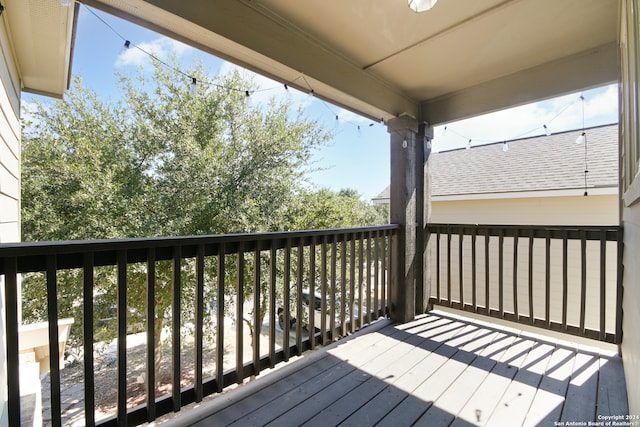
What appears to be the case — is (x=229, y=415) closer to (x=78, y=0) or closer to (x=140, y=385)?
(x=78, y=0)

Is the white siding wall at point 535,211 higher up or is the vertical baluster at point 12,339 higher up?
the white siding wall at point 535,211

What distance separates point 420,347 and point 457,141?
2629 millimetres

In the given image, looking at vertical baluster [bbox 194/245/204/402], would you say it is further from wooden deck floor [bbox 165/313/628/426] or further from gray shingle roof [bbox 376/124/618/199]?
gray shingle roof [bbox 376/124/618/199]

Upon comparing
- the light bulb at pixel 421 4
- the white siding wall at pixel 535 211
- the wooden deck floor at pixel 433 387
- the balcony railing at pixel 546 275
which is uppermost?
the light bulb at pixel 421 4

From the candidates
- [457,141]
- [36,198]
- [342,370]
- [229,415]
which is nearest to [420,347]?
[342,370]

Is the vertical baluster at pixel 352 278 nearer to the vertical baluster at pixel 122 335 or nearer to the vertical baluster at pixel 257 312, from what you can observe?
the vertical baluster at pixel 257 312

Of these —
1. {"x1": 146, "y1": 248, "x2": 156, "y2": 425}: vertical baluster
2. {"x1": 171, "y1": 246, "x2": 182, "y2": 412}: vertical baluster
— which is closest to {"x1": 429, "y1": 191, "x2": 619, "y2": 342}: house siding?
{"x1": 171, "y1": 246, "x2": 182, "y2": 412}: vertical baluster

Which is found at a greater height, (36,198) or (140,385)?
(36,198)

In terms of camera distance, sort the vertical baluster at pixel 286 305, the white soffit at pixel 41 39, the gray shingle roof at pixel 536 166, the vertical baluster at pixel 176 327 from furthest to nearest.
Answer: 1. the gray shingle roof at pixel 536 166
2. the vertical baluster at pixel 286 305
3. the white soffit at pixel 41 39
4. the vertical baluster at pixel 176 327

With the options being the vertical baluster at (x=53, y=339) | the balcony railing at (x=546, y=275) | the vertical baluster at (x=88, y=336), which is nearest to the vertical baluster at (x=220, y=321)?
the vertical baluster at (x=88, y=336)

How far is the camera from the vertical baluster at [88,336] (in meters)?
1.25

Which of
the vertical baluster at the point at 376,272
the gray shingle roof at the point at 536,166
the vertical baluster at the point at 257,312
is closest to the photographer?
the vertical baluster at the point at 257,312

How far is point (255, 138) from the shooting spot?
255 inches

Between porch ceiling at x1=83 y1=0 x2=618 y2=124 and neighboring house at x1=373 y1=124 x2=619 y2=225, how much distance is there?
2.32m
